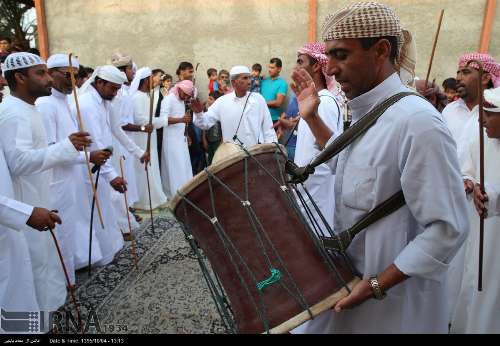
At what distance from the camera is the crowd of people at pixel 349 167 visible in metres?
1.39

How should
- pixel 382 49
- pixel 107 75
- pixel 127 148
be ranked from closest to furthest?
pixel 382 49
pixel 107 75
pixel 127 148

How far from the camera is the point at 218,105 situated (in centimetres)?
556

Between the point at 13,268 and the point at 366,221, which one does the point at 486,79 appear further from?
the point at 13,268

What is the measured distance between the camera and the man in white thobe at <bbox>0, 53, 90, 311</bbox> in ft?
9.42

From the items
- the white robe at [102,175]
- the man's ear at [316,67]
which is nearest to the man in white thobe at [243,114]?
the white robe at [102,175]

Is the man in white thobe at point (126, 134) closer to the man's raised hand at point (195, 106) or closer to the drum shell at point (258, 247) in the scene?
the man's raised hand at point (195, 106)

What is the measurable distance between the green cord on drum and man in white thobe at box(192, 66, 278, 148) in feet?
12.4

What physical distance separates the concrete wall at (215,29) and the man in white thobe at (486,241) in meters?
7.27

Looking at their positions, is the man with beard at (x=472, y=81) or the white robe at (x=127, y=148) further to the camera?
the white robe at (x=127, y=148)

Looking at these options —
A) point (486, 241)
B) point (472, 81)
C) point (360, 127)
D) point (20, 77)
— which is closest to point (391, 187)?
point (360, 127)

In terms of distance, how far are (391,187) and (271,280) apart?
22.8 inches

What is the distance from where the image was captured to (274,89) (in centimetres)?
898

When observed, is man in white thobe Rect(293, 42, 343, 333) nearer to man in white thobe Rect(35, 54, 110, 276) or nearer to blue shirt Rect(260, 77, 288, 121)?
man in white thobe Rect(35, 54, 110, 276)

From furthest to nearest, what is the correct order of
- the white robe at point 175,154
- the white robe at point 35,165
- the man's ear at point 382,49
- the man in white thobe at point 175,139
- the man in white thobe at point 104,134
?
1. the white robe at point 175,154
2. the man in white thobe at point 175,139
3. the man in white thobe at point 104,134
4. the white robe at point 35,165
5. the man's ear at point 382,49
